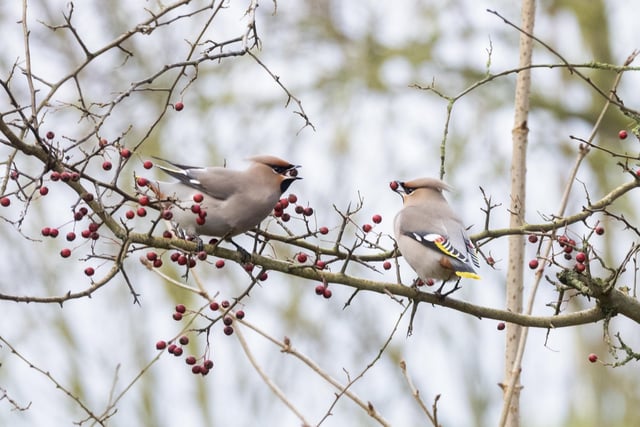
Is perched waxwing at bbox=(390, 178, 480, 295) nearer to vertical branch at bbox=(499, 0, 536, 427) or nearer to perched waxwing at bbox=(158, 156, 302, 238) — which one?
vertical branch at bbox=(499, 0, 536, 427)

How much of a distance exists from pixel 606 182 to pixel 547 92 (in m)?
1.35

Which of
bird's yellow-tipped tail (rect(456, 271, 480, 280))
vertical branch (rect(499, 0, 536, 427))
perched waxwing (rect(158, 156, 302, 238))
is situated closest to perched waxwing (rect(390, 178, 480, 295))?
bird's yellow-tipped tail (rect(456, 271, 480, 280))

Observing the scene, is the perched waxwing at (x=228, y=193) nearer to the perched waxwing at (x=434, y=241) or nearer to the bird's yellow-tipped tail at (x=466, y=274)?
the perched waxwing at (x=434, y=241)

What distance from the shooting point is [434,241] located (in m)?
5.19

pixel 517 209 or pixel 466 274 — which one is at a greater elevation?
pixel 517 209

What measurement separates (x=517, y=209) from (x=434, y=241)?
0.46 meters

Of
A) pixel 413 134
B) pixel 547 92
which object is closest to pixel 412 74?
pixel 413 134

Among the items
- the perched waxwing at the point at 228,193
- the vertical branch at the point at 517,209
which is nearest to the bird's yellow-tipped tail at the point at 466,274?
the vertical branch at the point at 517,209

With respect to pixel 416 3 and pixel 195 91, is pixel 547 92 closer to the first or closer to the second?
pixel 416 3

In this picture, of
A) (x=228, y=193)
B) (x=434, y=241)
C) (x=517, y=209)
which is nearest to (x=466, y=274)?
(x=434, y=241)

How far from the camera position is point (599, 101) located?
1352 cm

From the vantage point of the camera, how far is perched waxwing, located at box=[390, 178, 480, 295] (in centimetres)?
511

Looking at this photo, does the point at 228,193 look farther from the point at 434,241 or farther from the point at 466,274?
the point at 466,274

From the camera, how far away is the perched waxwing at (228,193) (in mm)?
4949
